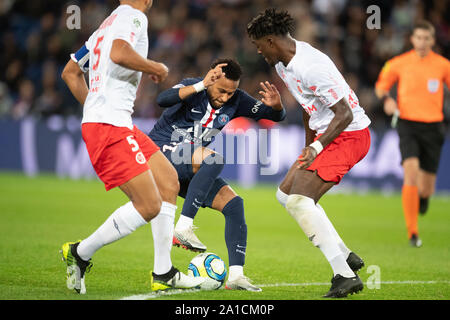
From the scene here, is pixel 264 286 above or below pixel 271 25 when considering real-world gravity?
below

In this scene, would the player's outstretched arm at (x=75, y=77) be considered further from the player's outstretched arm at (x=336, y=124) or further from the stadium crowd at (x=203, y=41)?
the stadium crowd at (x=203, y=41)

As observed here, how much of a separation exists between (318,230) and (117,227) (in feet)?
5.05

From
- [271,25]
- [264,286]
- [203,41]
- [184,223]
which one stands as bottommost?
[264,286]

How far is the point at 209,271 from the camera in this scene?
19.3 feet

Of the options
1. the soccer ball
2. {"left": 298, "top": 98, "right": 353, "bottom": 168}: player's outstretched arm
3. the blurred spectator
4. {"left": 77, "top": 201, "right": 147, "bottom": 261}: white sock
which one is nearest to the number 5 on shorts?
{"left": 77, "top": 201, "right": 147, "bottom": 261}: white sock

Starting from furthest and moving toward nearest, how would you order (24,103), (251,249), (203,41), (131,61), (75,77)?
(203,41)
(24,103)
(251,249)
(75,77)
(131,61)

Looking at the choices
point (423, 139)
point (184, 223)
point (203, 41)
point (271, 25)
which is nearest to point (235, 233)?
point (184, 223)

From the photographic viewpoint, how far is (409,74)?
991cm

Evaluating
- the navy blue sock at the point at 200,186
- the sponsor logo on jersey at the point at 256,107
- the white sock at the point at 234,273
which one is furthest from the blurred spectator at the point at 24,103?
the white sock at the point at 234,273

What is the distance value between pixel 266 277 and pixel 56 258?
216 cm

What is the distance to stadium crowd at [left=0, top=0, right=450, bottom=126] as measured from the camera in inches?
684

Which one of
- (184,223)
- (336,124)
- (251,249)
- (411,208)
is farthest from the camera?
(411,208)

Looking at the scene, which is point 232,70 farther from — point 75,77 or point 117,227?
point 117,227

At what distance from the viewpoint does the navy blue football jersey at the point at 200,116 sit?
21.0 ft
